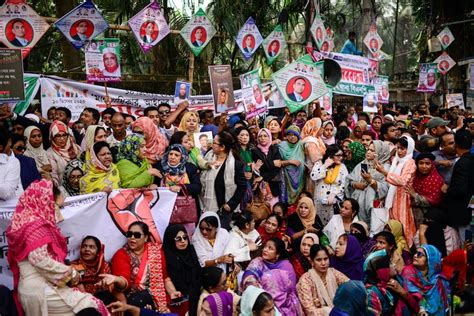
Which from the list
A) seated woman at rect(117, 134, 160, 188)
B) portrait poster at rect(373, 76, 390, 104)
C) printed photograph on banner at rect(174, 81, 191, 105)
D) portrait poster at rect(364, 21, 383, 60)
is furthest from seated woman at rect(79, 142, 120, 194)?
portrait poster at rect(364, 21, 383, 60)

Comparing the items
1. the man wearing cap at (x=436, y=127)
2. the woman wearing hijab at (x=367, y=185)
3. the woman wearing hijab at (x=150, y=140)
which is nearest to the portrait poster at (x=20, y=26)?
the woman wearing hijab at (x=150, y=140)

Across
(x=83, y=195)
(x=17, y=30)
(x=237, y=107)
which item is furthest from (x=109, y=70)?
(x=83, y=195)

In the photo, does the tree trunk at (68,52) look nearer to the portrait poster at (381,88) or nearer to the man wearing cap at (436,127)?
the portrait poster at (381,88)

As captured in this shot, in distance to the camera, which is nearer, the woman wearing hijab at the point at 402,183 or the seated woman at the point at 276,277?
the seated woman at the point at 276,277

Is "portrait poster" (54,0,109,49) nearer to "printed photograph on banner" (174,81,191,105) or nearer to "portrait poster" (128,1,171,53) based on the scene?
"portrait poster" (128,1,171,53)

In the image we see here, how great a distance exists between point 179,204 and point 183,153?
0.48 meters

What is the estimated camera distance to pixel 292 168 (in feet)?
24.4

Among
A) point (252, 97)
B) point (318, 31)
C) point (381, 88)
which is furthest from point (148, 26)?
point (381, 88)

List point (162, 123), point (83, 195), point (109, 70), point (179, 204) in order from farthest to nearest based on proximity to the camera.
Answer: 1. point (109, 70)
2. point (162, 123)
3. point (179, 204)
4. point (83, 195)

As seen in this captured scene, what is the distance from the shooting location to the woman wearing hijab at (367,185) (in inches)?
270

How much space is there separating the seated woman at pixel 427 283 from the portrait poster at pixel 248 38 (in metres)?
6.58

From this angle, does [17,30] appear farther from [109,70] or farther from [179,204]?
[179,204]

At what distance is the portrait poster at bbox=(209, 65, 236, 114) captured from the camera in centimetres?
825

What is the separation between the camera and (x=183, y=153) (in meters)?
5.95
